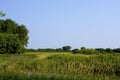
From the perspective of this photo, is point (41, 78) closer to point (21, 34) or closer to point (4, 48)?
point (4, 48)

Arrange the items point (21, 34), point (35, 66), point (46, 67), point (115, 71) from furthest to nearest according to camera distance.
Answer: point (21, 34) → point (115, 71) → point (35, 66) → point (46, 67)

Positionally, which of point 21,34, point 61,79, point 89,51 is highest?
point 21,34

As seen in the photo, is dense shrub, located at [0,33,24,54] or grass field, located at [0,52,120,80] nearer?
grass field, located at [0,52,120,80]

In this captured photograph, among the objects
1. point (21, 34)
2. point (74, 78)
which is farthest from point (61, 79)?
point (21, 34)

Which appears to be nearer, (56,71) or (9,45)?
(56,71)

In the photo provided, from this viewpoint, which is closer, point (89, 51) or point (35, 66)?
point (35, 66)

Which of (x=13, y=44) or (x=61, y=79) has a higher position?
(x=13, y=44)

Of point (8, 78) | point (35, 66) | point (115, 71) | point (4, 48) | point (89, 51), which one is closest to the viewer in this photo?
point (8, 78)

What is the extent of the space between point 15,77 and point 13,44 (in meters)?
51.8

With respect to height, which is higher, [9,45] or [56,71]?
[9,45]

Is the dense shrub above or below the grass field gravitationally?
above

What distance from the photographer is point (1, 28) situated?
84.9 metres

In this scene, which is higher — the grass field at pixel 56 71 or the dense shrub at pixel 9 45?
the dense shrub at pixel 9 45

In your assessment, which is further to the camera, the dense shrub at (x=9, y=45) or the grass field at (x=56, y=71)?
the dense shrub at (x=9, y=45)
